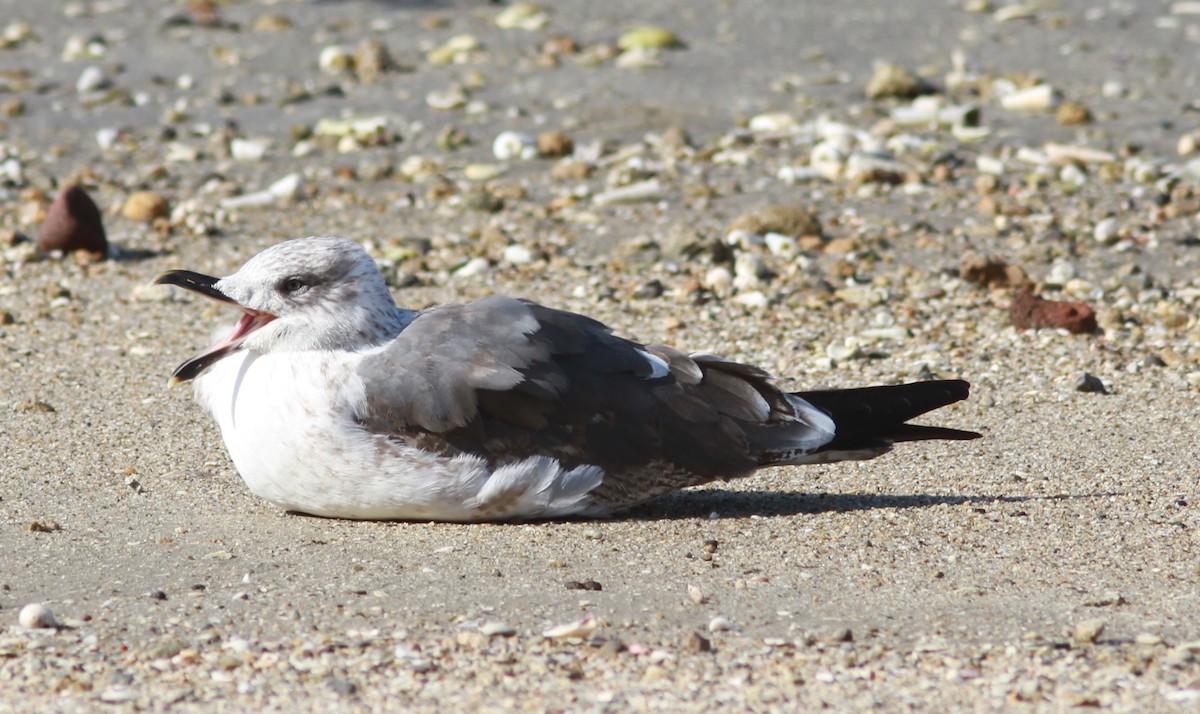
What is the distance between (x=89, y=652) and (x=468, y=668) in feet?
2.78

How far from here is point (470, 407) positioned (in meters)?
4.41

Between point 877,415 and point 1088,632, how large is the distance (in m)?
1.29

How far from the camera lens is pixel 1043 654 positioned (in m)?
3.52

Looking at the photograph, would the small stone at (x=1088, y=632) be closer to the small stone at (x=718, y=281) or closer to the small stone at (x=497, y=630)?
the small stone at (x=497, y=630)

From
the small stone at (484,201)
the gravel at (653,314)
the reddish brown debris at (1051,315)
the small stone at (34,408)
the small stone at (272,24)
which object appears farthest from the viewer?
the small stone at (272,24)

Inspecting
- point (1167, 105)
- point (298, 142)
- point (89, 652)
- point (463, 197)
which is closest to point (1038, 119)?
point (1167, 105)

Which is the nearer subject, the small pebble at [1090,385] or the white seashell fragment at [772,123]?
the small pebble at [1090,385]

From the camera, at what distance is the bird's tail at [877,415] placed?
477 cm

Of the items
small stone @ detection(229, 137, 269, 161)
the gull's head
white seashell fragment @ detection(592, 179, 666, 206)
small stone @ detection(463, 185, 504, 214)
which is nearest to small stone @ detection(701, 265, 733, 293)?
white seashell fragment @ detection(592, 179, 666, 206)

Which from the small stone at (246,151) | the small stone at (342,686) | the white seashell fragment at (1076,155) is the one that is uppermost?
the small stone at (342,686)

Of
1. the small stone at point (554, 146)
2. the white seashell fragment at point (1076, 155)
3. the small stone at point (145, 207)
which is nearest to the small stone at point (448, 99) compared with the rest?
the small stone at point (554, 146)

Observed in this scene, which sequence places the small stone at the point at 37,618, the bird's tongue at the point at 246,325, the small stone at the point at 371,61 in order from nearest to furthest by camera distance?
the small stone at the point at 37,618, the bird's tongue at the point at 246,325, the small stone at the point at 371,61

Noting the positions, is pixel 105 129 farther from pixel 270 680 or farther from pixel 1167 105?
pixel 270 680

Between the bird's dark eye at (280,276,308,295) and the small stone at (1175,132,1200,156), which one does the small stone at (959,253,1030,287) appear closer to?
the small stone at (1175,132,1200,156)
